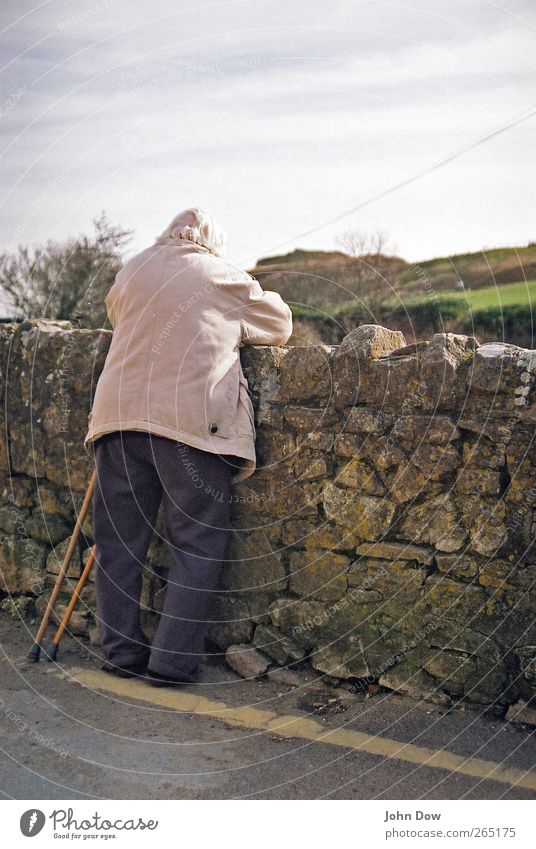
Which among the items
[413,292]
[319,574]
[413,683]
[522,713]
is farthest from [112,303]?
[413,292]

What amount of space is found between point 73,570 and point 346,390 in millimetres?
1823

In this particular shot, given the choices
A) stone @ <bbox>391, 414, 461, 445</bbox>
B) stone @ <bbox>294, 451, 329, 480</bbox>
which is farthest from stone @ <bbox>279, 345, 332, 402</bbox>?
stone @ <bbox>391, 414, 461, 445</bbox>

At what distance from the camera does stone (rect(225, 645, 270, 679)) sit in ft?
13.0

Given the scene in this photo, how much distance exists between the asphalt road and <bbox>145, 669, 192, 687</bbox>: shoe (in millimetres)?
36

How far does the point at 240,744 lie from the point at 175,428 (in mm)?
1325

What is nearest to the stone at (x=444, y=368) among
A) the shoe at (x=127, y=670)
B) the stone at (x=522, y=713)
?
the stone at (x=522, y=713)

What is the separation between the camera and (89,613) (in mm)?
4500

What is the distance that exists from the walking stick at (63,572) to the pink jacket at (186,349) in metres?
0.41

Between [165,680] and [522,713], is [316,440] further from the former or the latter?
[522,713]

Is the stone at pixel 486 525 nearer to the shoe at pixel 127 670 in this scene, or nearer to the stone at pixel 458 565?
the stone at pixel 458 565

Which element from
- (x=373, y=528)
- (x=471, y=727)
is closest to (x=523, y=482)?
(x=373, y=528)

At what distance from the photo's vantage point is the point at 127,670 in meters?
4.05

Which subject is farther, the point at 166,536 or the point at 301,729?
the point at 166,536

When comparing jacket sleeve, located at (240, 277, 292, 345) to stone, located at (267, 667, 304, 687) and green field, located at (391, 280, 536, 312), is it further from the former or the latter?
green field, located at (391, 280, 536, 312)
